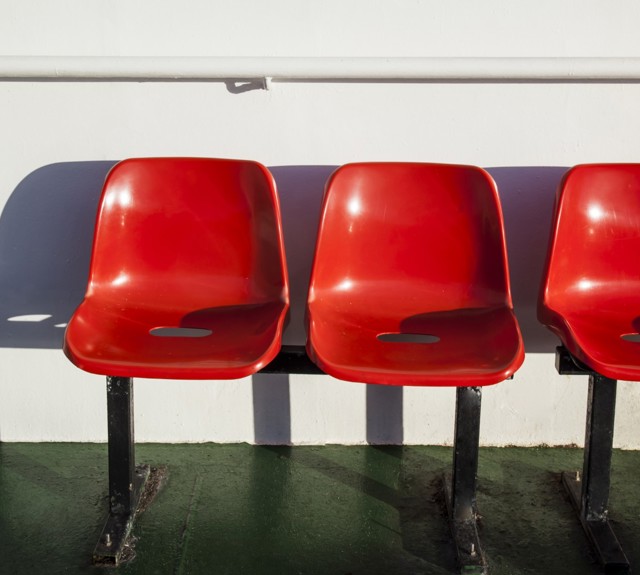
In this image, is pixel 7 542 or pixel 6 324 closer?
pixel 7 542

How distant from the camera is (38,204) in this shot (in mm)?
2547

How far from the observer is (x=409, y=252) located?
7.59 feet

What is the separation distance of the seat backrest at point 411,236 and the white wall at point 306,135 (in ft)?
0.69

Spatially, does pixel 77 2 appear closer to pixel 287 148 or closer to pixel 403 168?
pixel 287 148

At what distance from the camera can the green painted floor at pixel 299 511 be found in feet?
6.82

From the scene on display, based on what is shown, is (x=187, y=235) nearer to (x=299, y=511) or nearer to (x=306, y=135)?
(x=306, y=135)

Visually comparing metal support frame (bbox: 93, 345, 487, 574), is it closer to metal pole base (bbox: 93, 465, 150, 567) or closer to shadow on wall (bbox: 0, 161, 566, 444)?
metal pole base (bbox: 93, 465, 150, 567)

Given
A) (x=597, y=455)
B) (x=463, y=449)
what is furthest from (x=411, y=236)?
(x=597, y=455)

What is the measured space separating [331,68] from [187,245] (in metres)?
0.65

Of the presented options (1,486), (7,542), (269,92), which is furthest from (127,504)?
(269,92)

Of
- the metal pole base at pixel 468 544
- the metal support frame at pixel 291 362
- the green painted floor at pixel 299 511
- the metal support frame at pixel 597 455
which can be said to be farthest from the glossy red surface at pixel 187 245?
the metal support frame at pixel 597 455

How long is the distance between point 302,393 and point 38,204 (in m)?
1.01

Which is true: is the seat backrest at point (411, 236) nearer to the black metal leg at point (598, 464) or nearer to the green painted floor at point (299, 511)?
the black metal leg at point (598, 464)

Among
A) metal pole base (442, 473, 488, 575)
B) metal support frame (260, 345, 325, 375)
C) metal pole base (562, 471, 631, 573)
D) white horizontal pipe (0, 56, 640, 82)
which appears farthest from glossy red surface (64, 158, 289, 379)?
metal pole base (562, 471, 631, 573)
